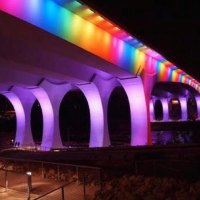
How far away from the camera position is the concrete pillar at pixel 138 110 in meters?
26.6

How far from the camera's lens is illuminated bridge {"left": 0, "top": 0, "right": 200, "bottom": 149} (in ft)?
44.2

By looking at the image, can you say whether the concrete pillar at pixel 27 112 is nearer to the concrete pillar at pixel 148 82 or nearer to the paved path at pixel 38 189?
the concrete pillar at pixel 148 82

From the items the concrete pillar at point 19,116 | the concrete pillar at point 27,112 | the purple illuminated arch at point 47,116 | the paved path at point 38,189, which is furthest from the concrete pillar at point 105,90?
the paved path at point 38,189

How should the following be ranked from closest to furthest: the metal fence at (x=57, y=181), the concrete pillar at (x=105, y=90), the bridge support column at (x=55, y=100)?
the metal fence at (x=57, y=181), the concrete pillar at (x=105, y=90), the bridge support column at (x=55, y=100)

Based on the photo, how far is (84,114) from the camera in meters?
68.7

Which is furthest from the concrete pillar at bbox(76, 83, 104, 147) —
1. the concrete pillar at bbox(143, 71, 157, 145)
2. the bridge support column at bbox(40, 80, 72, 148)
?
the concrete pillar at bbox(143, 71, 157, 145)

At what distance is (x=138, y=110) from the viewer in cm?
2698

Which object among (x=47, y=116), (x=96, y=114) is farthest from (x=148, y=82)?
(x=47, y=116)

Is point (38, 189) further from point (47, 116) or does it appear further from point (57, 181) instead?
point (47, 116)

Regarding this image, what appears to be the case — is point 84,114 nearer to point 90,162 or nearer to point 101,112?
point 101,112

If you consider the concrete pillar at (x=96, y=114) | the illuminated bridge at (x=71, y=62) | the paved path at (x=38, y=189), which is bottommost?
the paved path at (x=38, y=189)

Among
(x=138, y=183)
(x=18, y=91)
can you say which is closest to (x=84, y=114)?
(x=18, y=91)

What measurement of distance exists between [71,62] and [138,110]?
6840mm

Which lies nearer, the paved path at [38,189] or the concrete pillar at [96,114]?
the paved path at [38,189]
